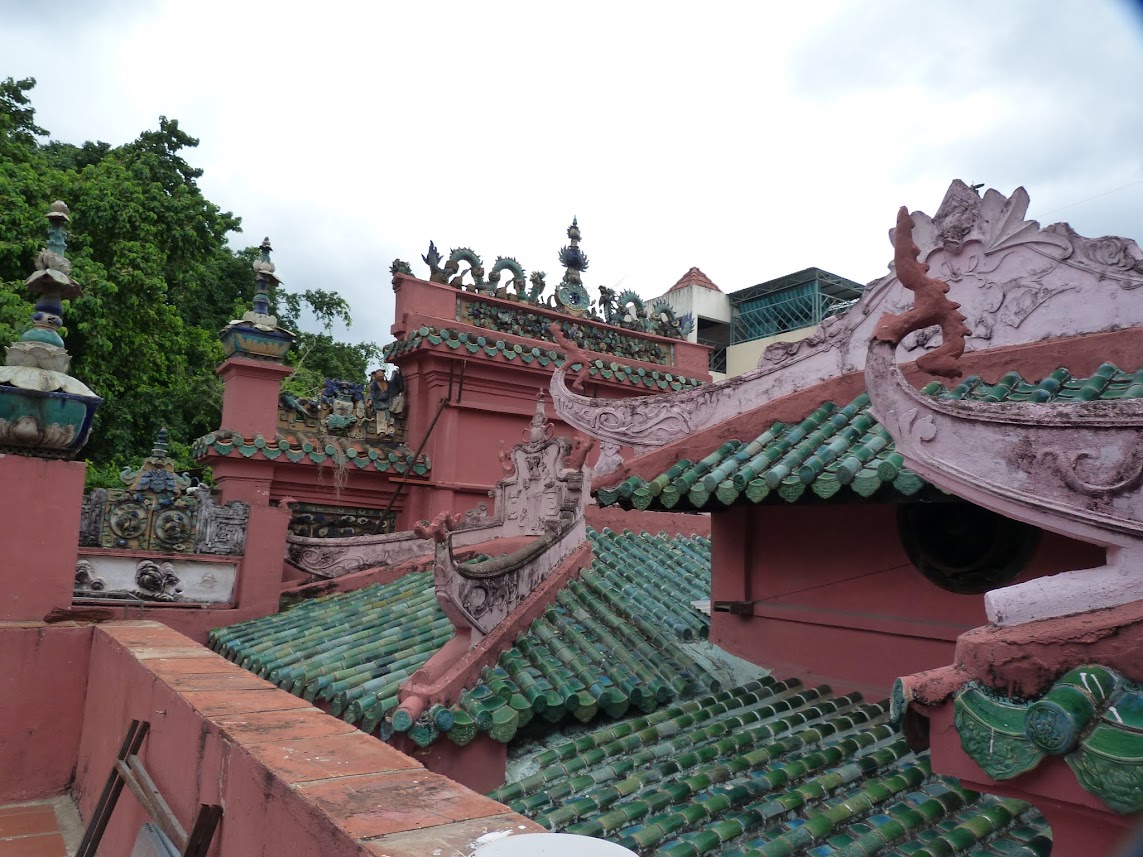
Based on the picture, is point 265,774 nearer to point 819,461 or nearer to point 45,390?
point 819,461

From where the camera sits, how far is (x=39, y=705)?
4.54 meters

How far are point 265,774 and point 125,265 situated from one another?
49.6ft

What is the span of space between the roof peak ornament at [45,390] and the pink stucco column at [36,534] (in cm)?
13

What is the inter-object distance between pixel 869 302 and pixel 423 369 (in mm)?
7179

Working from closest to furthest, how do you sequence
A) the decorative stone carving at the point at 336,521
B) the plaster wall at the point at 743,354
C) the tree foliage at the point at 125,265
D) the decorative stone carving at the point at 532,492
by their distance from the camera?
the decorative stone carving at the point at 532,492, the decorative stone carving at the point at 336,521, the tree foliage at the point at 125,265, the plaster wall at the point at 743,354

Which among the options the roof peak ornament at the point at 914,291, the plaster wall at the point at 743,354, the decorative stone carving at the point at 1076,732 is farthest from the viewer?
the plaster wall at the point at 743,354

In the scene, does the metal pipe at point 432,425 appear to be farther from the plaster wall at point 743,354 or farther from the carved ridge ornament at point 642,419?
the plaster wall at point 743,354

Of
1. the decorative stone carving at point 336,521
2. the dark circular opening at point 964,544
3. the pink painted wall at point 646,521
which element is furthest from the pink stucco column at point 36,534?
the pink painted wall at point 646,521

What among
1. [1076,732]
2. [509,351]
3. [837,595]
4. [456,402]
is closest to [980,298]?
[837,595]

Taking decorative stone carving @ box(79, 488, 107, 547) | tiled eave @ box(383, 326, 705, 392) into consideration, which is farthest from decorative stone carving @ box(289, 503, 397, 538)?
decorative stone carving @ box(79, 488, 107, 547)

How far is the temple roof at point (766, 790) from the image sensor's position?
336 cm

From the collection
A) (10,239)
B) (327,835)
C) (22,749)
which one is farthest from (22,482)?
(10,239)

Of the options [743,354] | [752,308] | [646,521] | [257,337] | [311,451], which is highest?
[752,308]

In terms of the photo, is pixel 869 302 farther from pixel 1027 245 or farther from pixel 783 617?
pixel 783 617
